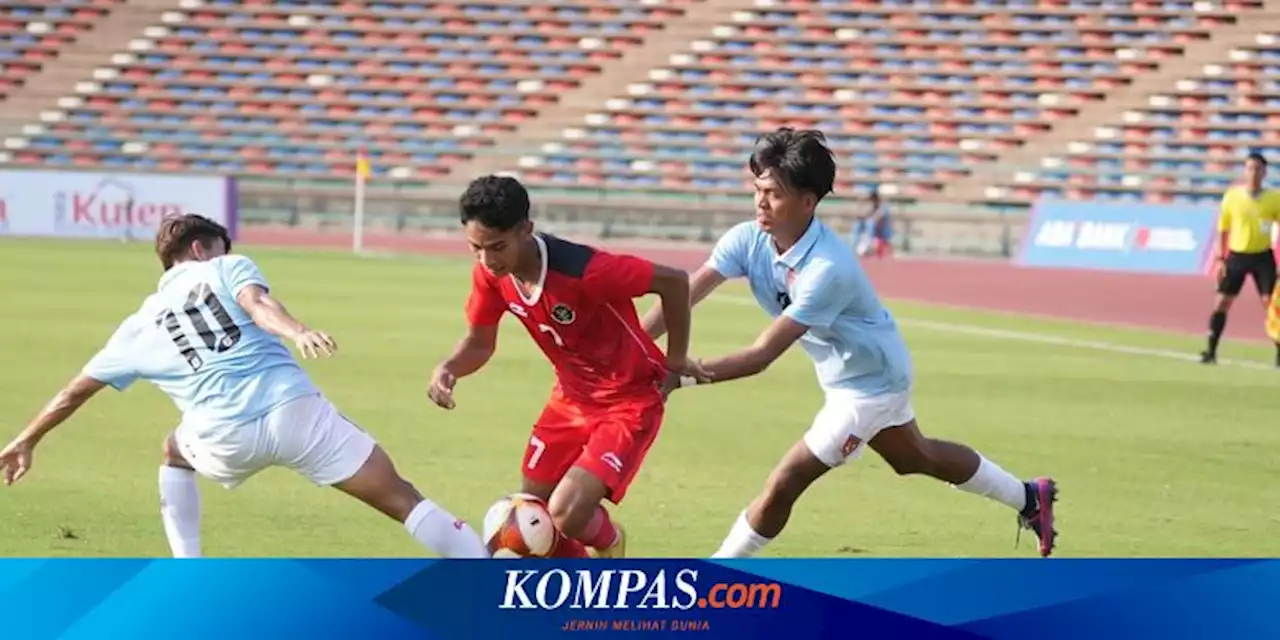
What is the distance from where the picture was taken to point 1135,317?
2780 centimetres

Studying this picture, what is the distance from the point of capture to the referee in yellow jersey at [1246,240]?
810 inches

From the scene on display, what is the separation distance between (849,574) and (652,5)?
4735 centimetres

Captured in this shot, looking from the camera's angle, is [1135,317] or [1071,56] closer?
[1135,317]

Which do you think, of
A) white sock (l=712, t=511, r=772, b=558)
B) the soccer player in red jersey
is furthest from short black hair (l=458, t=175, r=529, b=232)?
white sock (l=712, t=511, r=772, b=558)

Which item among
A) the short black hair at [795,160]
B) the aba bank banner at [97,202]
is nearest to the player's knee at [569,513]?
the short black hair at [795,160]

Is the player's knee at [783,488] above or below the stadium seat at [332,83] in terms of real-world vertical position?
above

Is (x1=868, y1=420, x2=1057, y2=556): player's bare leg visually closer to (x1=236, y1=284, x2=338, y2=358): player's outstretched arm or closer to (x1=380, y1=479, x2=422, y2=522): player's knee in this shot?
(x1=380, y1=479, x2=422, y2=522): player's knee

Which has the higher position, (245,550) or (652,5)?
(245,550)

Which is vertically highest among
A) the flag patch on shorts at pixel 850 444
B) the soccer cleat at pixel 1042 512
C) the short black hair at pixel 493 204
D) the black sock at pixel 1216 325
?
the short black hair at pixel 493 204

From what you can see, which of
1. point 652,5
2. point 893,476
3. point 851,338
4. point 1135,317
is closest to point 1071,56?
point 652,5

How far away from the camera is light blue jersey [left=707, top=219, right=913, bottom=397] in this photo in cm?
845

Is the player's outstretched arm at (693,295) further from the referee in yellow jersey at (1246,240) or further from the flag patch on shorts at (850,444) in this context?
the referee in yellow jersey at (1246,240)

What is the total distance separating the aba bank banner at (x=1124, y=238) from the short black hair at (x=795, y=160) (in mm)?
29308

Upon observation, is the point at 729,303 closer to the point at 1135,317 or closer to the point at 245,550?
the point at 1135,317
